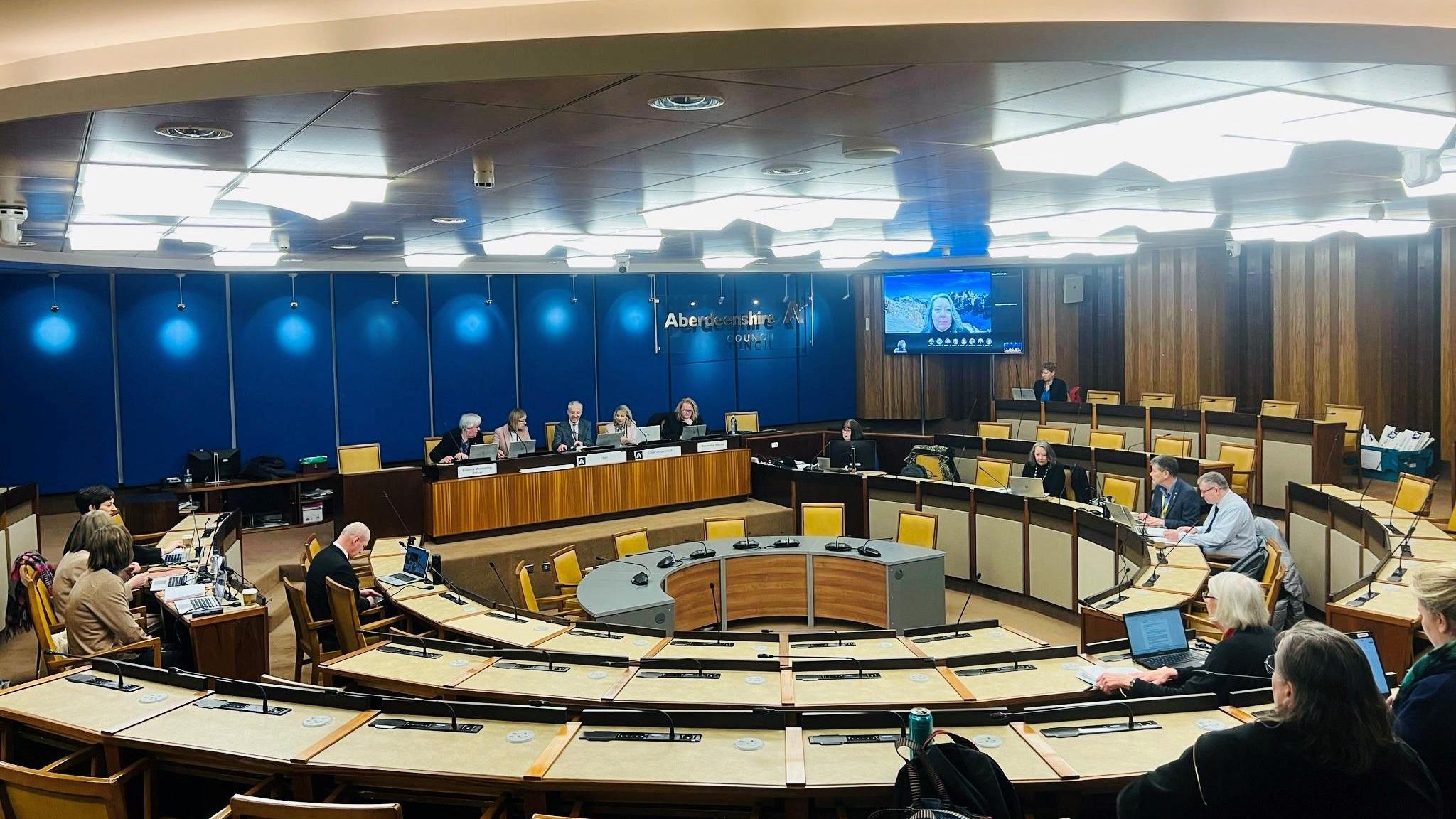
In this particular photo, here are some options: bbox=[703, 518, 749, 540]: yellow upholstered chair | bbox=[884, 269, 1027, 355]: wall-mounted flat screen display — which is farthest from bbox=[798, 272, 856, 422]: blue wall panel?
bbox=[703, 518, 749, 540]: yellow upholstered chair

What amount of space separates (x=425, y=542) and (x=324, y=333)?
5015 mm

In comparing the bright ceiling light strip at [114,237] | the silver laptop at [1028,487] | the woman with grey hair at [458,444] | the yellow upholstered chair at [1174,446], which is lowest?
the silver laptop at [1028,487]

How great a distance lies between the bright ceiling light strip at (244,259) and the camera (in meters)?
10.2

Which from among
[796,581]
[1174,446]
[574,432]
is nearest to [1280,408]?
[1174,446]

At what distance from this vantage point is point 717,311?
16125 mm

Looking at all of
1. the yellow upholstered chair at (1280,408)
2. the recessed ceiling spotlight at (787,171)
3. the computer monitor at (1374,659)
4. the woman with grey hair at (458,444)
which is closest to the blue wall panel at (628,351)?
the woman with grey hair at (458,444)

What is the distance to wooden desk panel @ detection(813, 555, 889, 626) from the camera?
7.58 m

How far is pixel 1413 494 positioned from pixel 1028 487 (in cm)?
295

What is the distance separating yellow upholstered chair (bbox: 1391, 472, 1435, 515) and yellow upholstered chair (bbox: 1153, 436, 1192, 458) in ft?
9.06

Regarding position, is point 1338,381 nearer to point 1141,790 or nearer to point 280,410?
point 1141,790

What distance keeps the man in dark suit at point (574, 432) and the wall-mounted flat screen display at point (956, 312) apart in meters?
7.14

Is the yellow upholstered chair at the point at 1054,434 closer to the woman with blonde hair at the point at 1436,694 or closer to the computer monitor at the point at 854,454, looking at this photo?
the computer monitor at the point at 854,454

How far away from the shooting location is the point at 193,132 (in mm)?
3811

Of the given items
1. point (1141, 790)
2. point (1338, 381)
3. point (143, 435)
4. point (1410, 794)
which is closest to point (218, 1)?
point (1141, 790)
